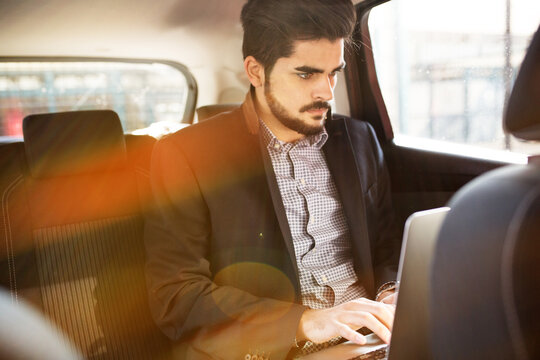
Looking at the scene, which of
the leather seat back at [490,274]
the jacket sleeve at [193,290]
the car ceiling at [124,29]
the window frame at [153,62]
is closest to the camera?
the leather seat back at [490,274]

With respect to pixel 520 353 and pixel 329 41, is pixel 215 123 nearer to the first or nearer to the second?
pixel 329 41

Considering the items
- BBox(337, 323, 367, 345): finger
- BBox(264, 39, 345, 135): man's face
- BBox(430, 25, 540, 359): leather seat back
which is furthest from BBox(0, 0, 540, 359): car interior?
BBox(264, 39, 345, 135): man's face

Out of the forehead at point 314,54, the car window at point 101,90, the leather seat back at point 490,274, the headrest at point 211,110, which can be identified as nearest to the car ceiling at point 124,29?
the car window at point 101,90

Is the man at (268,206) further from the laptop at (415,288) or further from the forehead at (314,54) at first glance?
the laptop at (415,288)

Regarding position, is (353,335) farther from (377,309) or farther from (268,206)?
(268,206)

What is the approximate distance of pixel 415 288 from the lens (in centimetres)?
56

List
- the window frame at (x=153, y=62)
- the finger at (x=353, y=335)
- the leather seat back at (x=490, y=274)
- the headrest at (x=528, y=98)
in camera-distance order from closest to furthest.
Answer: the leather seat back at (x=490, y=274) → the headrest at (x=528, y=98) → the finger at (x=353, y=335) → the window frame at (x=153, y=62)

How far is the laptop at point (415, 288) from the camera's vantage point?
21.4 inches

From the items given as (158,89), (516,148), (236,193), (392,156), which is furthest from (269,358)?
(158,89)

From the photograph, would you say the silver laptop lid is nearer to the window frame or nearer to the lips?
the lips

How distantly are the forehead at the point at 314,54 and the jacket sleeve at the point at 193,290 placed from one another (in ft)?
1.44

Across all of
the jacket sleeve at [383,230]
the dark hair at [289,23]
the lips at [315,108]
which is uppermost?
the dark hair at [289,23]

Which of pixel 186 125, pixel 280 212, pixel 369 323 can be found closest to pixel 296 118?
pixel 280 212

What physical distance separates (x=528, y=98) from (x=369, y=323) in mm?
552
